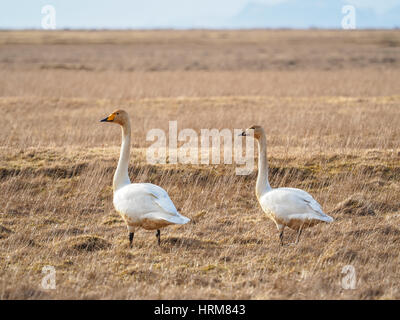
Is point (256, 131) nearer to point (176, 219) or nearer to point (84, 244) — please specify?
point (176, 219)

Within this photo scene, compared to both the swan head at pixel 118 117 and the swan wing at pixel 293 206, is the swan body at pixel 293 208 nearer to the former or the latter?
the swan wing at pixel 293 206

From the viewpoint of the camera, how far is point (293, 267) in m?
7.48

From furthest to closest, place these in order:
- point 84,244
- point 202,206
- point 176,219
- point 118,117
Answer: point 202,206 → point 118,117 → point 84,244 → point 176,219

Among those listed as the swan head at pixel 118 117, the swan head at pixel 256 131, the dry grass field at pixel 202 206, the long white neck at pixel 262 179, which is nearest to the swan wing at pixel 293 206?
the long white neck at pixel 262 179

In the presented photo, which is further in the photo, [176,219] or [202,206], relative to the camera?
[202,206]

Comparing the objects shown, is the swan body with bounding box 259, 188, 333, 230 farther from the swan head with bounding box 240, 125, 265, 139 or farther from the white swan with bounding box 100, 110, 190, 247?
the white swan with bounding box 100, 110, 190, 247

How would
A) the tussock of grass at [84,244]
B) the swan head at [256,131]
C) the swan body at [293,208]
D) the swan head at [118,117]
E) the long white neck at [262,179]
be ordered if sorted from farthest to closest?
the swan head at [118,117]
the swan head at [256,131]
the long white neck at [262,179]
the tussock of grass at [84,244]
the swan body at [293,208]

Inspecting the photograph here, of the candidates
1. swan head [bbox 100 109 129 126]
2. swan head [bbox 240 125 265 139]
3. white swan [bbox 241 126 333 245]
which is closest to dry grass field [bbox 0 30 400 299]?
white swan [bbox 241 126 333 245]

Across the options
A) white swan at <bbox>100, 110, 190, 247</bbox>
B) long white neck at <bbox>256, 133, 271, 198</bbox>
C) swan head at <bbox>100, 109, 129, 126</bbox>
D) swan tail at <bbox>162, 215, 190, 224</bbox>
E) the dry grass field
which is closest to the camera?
the dry grass field

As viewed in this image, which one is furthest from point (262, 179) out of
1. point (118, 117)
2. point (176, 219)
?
point (118, 117)

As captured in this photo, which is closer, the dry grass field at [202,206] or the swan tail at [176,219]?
the dry grass field at [202,206]

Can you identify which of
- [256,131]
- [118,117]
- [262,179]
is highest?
[118,117]
